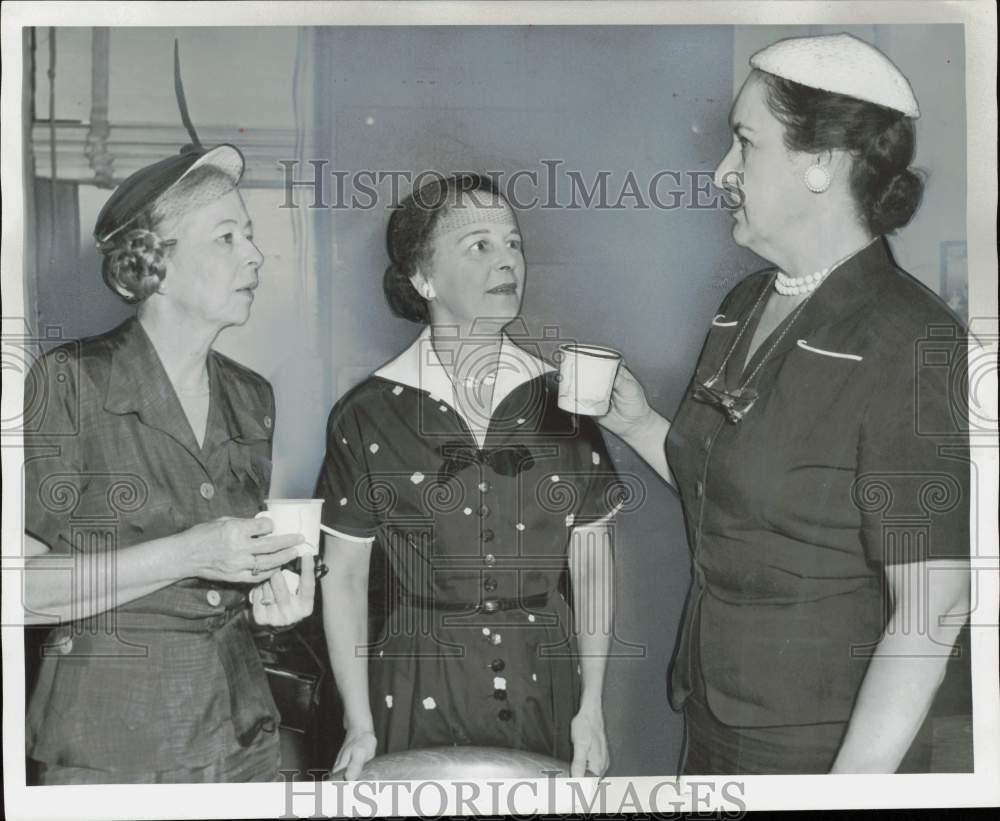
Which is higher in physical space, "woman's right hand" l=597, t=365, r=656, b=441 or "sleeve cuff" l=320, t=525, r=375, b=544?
"woman's right hand" l=597, t=365, r=656, b=441

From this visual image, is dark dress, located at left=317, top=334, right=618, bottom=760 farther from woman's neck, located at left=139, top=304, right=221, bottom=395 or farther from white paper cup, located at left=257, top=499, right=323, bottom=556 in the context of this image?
woman's neck, located at left=139, top=304, right=221, bottom=395

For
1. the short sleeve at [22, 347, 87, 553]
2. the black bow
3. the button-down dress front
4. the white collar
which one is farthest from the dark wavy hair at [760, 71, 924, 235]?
the short sleeve at [22, 347, 87, 553]

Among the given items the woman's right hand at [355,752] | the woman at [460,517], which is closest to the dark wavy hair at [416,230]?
the woman at [460,517]

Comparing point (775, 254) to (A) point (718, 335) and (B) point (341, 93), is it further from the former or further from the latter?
(B) point (341, 93)

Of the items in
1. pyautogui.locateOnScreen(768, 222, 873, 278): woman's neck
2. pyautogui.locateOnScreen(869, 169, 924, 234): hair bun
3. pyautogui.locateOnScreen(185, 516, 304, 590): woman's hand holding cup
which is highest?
pyautogui.locateOnScreen(869, 169, 924, 234): hair bun

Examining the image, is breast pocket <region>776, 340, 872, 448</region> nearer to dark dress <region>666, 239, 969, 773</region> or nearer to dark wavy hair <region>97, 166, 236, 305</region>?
dark dress <region>666, 239, 969, 773</region>

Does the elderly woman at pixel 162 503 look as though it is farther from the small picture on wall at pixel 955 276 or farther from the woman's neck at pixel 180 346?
the small picture on wall at pixel 955 276

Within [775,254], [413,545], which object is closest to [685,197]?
[775,254]

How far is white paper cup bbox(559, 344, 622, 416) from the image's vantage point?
5.94 feet

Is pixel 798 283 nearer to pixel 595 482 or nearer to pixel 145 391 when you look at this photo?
pixel 595 482

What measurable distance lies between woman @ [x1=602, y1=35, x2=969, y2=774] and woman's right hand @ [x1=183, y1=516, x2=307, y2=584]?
64 centimetres

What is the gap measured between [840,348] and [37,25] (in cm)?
152

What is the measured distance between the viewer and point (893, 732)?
184 cm

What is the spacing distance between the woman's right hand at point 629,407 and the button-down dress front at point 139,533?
0.61m
